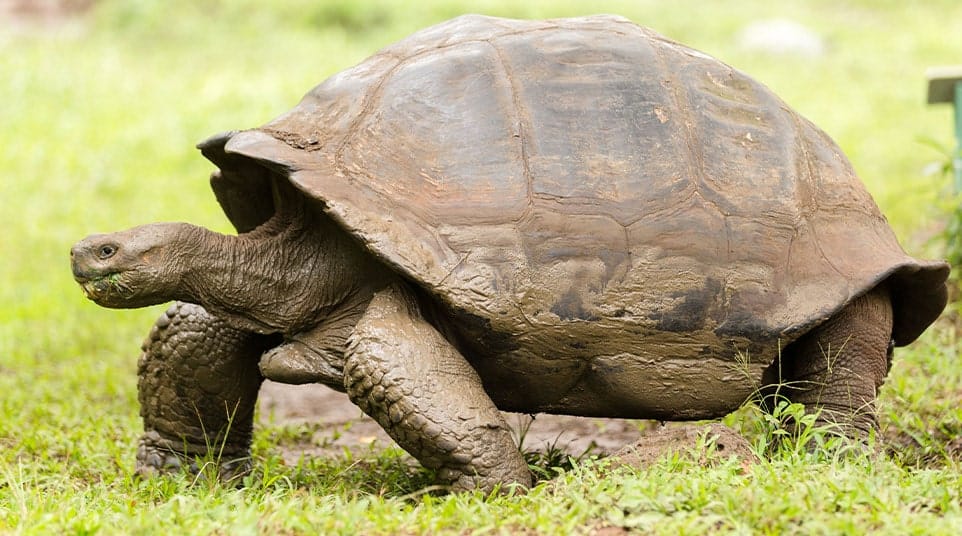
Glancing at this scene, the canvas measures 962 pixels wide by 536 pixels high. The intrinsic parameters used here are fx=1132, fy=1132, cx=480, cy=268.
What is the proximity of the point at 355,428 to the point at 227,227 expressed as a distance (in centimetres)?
461

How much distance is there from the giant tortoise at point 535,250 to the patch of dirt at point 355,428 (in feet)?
2.68

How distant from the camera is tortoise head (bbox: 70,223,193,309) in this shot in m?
3.84

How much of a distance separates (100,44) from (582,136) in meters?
14.9

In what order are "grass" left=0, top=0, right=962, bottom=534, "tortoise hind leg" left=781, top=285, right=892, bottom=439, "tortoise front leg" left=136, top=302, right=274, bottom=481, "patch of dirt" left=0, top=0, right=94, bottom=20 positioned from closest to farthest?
"grass" left=0, top=0, right=962, bottom=534 → "tortoise hind leg" left=781, top=285, right=892, bottom=439 → "tortoise front leg" left=136, top=302, right=274, bottom=481 → "patch of dirt" left=0, top=0, right=94, bottom=20

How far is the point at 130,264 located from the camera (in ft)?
12.7

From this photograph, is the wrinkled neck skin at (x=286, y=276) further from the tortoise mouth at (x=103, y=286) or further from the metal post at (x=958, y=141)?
the metal post at (x=958, y=141)

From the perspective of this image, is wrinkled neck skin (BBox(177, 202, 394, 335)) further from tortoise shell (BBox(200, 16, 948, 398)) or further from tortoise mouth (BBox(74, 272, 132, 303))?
tortoise shell (BBox(200, 16, 948, 398))

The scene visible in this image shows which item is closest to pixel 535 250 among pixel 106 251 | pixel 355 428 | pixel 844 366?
pixel 844 366

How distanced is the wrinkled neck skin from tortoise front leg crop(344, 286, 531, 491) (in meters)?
0.29

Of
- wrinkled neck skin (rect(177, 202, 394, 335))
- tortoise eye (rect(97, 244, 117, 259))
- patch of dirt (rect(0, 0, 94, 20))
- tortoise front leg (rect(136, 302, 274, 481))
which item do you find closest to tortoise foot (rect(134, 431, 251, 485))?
tortoise front leg (rect(136, 302, 274, 481))

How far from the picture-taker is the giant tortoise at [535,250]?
3715 mm

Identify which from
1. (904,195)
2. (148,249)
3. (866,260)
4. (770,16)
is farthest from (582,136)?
(770,16)

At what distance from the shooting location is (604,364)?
153 inches

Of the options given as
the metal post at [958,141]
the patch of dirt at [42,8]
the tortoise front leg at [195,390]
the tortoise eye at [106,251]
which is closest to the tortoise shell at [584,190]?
the tortoise eye at [106,251]
